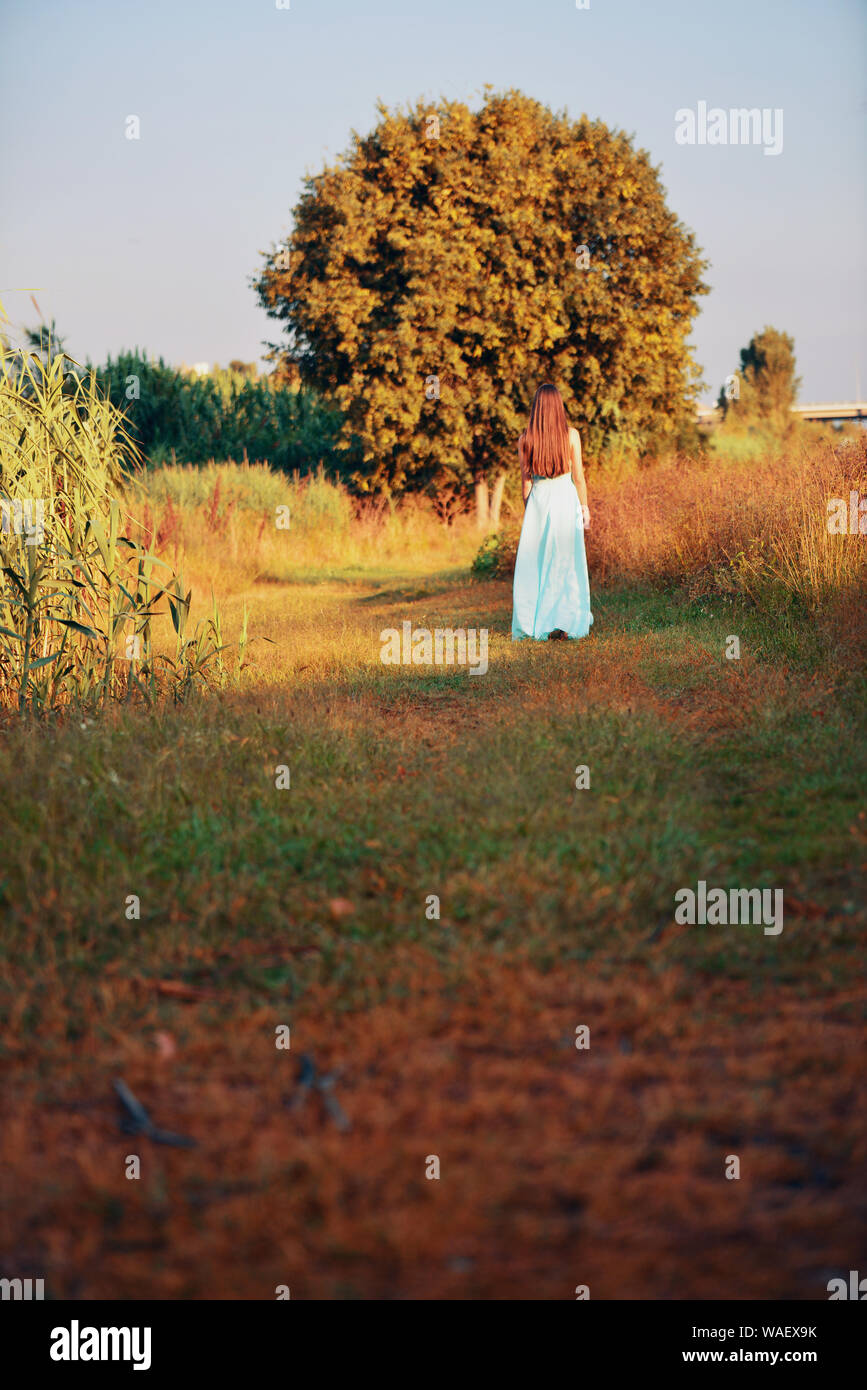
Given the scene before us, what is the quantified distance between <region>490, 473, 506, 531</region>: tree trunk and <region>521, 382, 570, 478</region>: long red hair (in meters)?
12.8

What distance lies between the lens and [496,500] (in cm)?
2345

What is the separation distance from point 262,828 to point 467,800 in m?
0.85

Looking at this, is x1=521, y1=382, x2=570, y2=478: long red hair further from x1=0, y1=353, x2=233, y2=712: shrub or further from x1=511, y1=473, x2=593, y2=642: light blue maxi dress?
x1=0, y1=353, x2=233, y2=712: shrub

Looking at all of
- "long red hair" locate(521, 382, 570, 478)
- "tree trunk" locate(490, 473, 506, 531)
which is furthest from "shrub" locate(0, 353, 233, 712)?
"tree trunk" locate(490, 473, 506, 531)

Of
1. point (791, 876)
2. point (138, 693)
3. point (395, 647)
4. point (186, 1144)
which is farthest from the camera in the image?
point (395, 647)

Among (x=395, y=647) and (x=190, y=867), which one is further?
(x=395, y=647)

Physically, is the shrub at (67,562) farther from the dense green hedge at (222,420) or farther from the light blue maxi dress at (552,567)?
the dense green hedge at (222,420)

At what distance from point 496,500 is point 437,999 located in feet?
68.9

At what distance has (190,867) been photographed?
13.2 feet

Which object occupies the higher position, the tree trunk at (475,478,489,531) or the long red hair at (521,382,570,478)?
the tree trunk at (475,478,489,531)

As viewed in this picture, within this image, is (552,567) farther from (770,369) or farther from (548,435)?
(770,369)

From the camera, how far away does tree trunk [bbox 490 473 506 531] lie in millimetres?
22500
